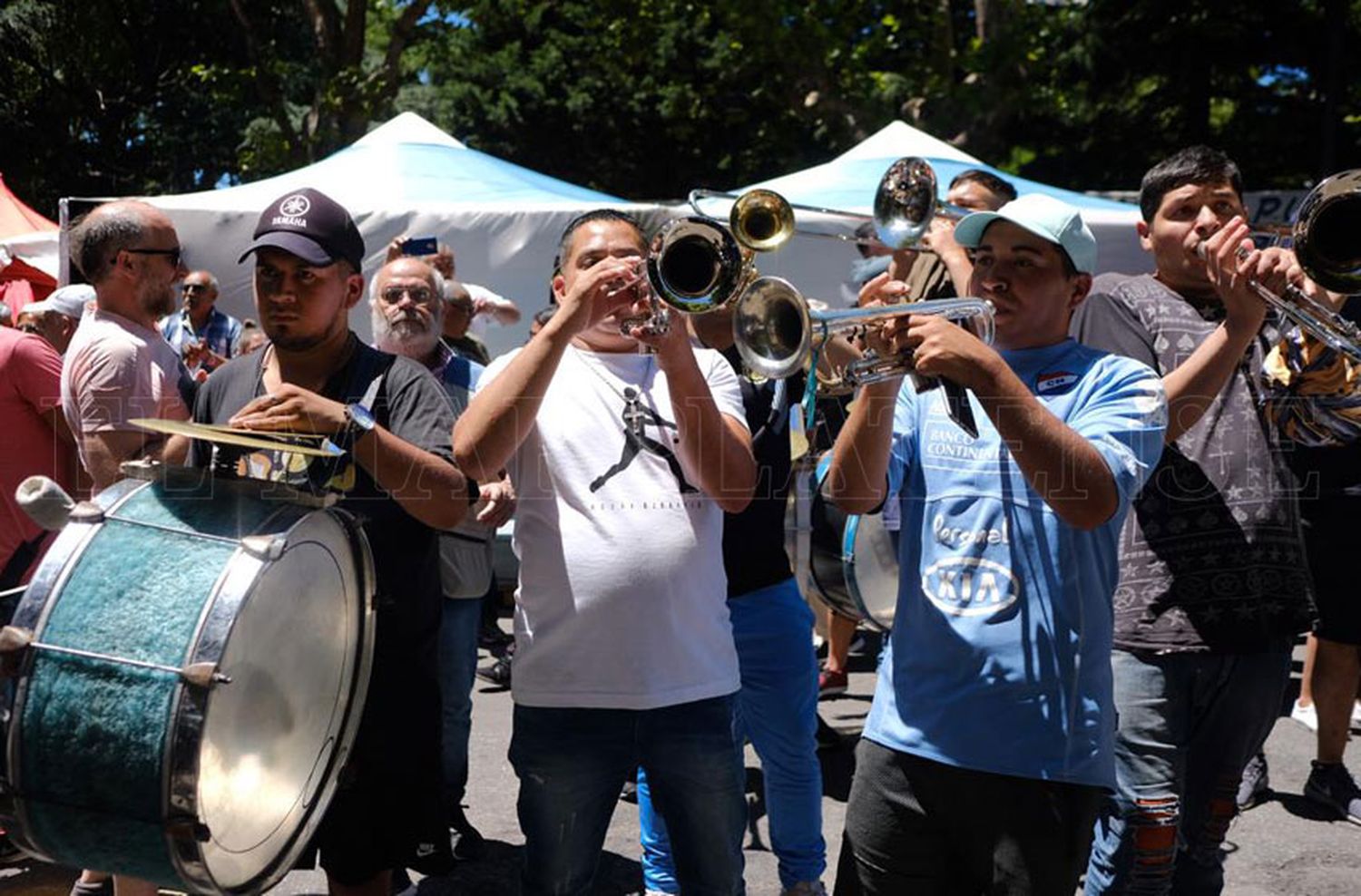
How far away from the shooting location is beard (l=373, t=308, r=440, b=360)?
5156mm

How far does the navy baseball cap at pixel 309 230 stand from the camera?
10.4 feet

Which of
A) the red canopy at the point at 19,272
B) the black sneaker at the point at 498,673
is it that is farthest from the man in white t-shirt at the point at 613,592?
the red canopy at the point at 19,272

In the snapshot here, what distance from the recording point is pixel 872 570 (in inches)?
191

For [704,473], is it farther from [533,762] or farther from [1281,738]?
[1281,738]

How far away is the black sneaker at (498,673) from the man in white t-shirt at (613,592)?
14.3ft

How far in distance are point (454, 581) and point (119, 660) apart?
7.56 ft

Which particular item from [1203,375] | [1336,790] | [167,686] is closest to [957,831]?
[1203,375]

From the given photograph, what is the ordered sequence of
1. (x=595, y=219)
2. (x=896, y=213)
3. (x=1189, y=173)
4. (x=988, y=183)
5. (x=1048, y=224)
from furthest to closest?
(x=988, y=183), (x=896, y=213), (x=1189, y=173), (x=595, y=219), (x=1048, y=224)

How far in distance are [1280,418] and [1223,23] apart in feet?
71.7

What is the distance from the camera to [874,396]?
108 inches

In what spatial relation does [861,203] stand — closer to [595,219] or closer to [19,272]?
[595,219]

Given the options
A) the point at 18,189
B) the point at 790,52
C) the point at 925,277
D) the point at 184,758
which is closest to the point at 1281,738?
the point at 925,277

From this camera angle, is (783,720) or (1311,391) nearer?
(1311,391)

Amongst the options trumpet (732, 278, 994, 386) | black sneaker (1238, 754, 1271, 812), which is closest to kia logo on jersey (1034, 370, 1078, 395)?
trumpet (732, 278, 994, 386)
